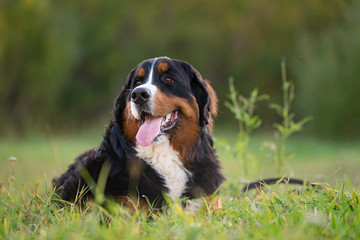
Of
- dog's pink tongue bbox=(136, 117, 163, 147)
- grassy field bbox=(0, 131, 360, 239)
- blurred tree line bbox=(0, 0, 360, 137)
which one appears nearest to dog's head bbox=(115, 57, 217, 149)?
dog's pink tongue bbox=(136, 117, 163, 147)

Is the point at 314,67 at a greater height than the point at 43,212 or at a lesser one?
lesser

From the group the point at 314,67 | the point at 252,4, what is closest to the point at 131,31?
the point at 252,4

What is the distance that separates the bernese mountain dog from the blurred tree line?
11773 mm

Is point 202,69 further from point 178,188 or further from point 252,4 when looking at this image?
point 178,188

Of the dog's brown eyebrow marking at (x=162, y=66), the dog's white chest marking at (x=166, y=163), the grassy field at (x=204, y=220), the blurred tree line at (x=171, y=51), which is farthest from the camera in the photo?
the blurred tree line at (x=171, y=51)

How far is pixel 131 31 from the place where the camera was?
26.5 m

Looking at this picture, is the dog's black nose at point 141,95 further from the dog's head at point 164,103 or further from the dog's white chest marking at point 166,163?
the dog's white chest marking at point 166,163

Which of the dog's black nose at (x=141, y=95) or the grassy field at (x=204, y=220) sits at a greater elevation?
the dog's black nose at (x=141, y=95)

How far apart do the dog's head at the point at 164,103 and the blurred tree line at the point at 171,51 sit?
1167cm

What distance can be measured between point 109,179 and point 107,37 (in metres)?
21.4

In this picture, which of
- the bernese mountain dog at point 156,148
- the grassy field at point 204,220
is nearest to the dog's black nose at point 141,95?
the bernese mountain dog at point 156,148

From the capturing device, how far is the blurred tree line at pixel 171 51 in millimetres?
15586

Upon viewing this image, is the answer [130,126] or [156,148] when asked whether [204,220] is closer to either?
[156,148]

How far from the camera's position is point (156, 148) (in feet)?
13.2
